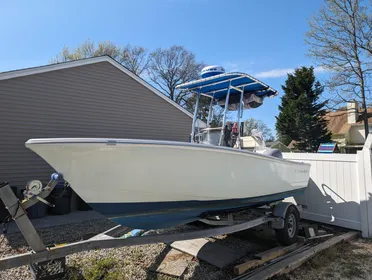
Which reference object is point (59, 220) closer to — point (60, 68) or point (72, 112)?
point (72, 112)

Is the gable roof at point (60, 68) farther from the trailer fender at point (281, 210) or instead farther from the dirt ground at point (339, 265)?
the dirt ground at point (339, 265)

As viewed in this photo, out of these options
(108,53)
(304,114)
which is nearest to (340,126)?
(304,114)

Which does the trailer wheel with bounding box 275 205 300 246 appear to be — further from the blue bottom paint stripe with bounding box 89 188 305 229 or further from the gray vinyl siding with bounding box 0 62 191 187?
the gray vinyl siding with bounding box 0 62 191 187

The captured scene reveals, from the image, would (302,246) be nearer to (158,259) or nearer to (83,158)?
(158,259)

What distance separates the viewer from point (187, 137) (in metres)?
10.2

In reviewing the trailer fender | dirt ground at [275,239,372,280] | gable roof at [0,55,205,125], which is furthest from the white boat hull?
gable roof at [0,55,205,125]

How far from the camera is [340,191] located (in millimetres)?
5059

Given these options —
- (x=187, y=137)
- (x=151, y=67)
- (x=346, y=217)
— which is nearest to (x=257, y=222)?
(x=346, y=217)

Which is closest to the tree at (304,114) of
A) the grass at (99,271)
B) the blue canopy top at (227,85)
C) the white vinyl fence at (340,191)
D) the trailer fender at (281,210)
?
the white vinyl fence at (340,191)

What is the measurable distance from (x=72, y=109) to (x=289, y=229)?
253 inches

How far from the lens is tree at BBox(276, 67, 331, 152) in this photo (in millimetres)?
21469

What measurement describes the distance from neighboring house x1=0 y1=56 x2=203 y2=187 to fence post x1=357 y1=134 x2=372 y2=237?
6.25m

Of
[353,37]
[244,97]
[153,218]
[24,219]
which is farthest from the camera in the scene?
[353,37]

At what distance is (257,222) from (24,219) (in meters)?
2.94
